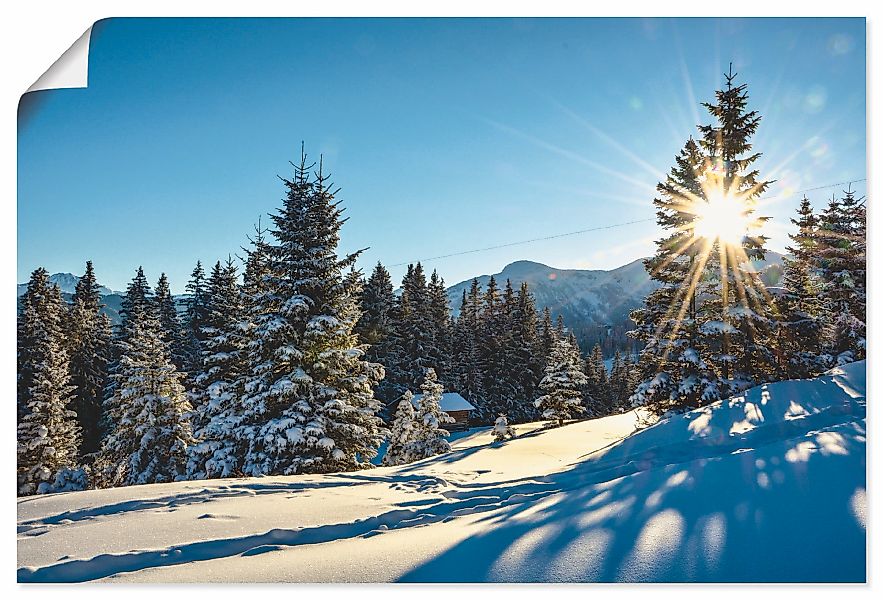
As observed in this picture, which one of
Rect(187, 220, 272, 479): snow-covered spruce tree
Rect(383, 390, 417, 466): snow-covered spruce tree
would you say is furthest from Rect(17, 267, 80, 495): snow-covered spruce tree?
Rect(383, 390, 417, 466): snow-covered spruce tree

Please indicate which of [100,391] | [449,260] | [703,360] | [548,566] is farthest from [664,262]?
[100,391]

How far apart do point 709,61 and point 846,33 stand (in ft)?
4.09

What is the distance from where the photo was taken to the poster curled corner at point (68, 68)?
468 centimetres

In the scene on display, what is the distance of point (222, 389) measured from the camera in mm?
12242

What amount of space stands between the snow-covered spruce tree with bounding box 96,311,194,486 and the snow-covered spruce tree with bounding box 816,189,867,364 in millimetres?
15616

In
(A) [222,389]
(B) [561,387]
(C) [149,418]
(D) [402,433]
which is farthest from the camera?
(B) [561,387]

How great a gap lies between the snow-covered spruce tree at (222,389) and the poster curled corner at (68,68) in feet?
18.1

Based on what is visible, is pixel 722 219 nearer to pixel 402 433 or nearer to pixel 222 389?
pixel 402 433

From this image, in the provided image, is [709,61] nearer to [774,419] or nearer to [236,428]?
[774,419]

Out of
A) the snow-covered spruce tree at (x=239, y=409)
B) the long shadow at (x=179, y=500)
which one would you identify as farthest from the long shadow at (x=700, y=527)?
the snow-covered spruce tree at (x=239, y=409)

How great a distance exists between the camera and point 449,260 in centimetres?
824

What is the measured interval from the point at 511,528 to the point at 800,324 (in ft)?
36.3

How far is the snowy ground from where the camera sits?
3.43 meters

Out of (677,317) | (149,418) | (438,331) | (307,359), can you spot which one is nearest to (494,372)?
(438,331)
